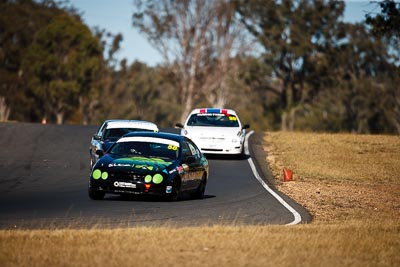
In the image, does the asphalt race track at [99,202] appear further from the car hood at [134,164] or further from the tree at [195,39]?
the tree at [195,39]

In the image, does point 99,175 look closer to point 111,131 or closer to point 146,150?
point 146,150

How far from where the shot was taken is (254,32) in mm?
76562

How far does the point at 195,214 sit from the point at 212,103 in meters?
67.6

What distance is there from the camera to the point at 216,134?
29312mm

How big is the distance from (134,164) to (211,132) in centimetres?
1252

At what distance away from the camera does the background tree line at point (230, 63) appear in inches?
2970

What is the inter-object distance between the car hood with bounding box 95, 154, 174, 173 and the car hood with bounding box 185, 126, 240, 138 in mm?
11866

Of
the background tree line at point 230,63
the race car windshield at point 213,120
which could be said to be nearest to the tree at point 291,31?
the background tree line at point 230,63

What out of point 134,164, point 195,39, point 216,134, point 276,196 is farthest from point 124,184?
point 195,39

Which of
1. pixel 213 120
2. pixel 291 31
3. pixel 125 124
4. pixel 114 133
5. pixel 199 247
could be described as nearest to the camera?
pixel 199 247

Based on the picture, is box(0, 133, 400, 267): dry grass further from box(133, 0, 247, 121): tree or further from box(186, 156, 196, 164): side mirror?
box(133, 0, 247, 121): tree

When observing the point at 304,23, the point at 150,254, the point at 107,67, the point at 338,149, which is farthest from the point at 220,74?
the point at 150,254

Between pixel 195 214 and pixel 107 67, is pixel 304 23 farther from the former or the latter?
pixel 195 214

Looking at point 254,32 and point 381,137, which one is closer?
point 381,137
